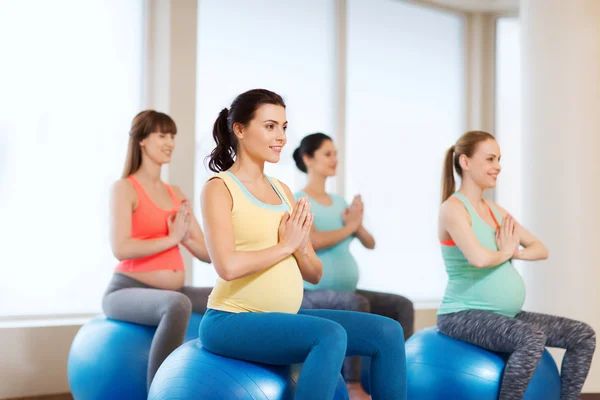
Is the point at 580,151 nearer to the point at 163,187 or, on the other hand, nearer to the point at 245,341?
the point at 163,187

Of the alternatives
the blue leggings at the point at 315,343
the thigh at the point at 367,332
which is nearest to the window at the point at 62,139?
the blue leggings at the point at 315,343

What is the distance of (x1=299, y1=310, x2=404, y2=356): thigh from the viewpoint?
207 centimetres

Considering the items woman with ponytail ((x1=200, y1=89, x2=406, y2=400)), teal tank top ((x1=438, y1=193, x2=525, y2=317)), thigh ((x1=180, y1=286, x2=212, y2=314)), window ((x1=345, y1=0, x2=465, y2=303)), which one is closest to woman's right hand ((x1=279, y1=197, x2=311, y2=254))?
woman with ponytail ((x1=200, y1=89, x2=406, y2=400))

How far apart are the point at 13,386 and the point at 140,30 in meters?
2.18

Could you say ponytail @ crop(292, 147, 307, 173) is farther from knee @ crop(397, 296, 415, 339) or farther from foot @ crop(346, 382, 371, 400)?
foot @ crop(346, 382, 371, 400)

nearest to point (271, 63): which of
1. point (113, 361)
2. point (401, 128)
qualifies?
point (401, 128)

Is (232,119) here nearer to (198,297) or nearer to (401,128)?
(198,297)

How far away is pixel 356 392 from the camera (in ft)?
12.3

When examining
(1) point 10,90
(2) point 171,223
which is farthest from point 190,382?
(1) point 10,90

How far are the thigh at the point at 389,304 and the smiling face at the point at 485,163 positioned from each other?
A: 0.87m

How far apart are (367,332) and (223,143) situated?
2.52ft

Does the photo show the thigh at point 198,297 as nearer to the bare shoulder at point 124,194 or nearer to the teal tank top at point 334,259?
the bare shoulder at point 124,194

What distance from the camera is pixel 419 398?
2.85 m

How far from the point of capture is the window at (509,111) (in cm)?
581
